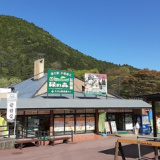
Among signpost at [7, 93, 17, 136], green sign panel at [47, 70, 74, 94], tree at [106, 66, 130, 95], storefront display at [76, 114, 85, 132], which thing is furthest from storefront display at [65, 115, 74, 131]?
tree at [106, 66, 130, 95]

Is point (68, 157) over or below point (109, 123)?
below

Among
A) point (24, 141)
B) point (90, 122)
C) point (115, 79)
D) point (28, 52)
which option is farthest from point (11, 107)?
point (28, 52)

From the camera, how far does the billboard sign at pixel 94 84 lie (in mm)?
23348

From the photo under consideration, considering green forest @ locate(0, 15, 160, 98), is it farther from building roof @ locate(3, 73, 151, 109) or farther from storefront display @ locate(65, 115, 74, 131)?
storefront display @ locate(65, 115, 74, 131)

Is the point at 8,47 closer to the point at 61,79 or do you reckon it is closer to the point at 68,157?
the point at 61,79

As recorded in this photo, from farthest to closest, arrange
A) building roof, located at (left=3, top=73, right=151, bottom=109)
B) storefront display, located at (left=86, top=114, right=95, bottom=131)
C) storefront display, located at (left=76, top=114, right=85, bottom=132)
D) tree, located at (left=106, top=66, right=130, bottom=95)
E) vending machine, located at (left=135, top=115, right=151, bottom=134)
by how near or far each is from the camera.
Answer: tree, located at (left=106, top=66, right=130, bottom=95)
vending machine, located at (left=135, top=115, right=151, bottom=134)
storefront display, located at (left=86, top=114, right=95, bottom=131)
storefront display, located at (left=76, top=114, right=85, bottom=132)
building roof, located at (left=3, top=73, right=151, bottom=109)

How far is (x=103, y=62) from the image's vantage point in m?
101

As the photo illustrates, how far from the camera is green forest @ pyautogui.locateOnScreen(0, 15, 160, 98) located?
45594 mm

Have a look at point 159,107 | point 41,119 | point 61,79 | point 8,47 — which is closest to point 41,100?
point 41,119

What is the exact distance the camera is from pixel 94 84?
2361 cm

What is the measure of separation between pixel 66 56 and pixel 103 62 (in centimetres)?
1723

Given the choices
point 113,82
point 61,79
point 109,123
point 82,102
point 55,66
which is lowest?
point 109,123

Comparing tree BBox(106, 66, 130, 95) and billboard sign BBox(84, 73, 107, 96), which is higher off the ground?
tree BBox(106, 66, 130, 95)

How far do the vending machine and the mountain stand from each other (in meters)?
48.4
